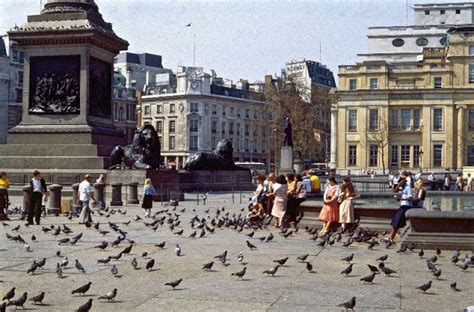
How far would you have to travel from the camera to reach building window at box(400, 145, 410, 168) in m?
94.2

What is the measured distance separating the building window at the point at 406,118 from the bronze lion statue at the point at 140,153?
65583mm

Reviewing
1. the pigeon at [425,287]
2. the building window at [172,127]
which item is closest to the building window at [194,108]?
the building window at [172,127]

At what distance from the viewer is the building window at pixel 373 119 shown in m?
94.8

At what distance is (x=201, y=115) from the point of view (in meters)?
111

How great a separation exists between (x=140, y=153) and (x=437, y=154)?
66798 millimetres

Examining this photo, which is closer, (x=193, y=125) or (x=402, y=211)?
(x=402, y=211)

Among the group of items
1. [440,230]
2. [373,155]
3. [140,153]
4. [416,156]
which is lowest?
[440,230]

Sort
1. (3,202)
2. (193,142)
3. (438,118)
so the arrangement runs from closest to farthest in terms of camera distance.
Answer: (3,202), (438,118), (193,142)

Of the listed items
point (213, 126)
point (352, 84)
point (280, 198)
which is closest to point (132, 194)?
point (280, 198)

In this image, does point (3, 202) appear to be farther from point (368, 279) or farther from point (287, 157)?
point (287, 157)

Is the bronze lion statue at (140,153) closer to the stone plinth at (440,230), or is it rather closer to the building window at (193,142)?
the stone plinth at (440,230)

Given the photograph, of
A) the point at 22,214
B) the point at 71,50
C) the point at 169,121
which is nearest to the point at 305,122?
the point at 169,121

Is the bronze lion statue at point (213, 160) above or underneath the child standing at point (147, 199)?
Answer: above

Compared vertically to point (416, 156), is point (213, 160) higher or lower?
lower
